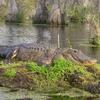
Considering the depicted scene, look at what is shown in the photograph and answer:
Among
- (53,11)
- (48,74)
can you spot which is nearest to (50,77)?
(48,74)

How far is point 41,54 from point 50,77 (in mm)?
2381

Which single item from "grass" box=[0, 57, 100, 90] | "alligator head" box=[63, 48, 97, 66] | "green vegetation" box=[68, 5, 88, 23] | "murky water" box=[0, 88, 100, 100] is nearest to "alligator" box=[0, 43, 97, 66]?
"alligator head" box=[63, 48, 97, 66]

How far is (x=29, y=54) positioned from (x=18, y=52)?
61 centimetres

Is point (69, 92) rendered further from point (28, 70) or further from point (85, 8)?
point (85, 8)

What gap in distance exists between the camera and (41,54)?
1566cm

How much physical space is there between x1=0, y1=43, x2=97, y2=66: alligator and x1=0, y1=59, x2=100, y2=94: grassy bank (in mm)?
563

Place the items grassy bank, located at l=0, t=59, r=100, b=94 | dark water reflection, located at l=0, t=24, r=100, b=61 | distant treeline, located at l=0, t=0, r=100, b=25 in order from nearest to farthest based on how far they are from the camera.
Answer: grassy bank, located at l=0, t=59, r=100, b=94 → dark water reflection, located at l=0, t=24, r=100, b=61 → distant treeline, located at l=0, t=0, r=100, b=25

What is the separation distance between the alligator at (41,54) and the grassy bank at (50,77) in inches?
22.2

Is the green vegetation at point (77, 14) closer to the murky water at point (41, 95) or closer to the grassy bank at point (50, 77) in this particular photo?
the grassy bank at point (50, 77)

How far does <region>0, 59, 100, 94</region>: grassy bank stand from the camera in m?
13.1

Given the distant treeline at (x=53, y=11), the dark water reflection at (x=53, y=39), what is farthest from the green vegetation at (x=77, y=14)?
the dark water reflection at (x=53, y=39)

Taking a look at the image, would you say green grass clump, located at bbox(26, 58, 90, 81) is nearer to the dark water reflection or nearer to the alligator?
the alligator

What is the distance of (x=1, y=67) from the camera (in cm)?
1404

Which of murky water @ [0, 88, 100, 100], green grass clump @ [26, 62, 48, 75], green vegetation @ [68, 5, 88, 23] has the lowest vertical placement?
green vegetation @ [68, 5, 88, 23]
